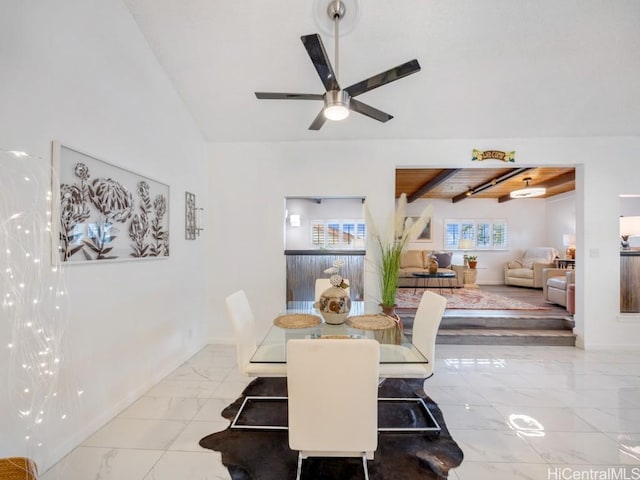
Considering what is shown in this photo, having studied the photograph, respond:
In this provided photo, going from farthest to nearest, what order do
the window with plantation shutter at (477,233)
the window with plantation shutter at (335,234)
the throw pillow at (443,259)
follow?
the window with plantation shutter at (477,233)
the window with plantation shutter at (335,234)
the throw pillow at (443,259)

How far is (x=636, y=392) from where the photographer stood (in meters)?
2.51

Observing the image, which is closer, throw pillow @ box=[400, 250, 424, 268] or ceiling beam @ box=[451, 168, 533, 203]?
ceiling beam @ box=[451, 168, 533, 203]

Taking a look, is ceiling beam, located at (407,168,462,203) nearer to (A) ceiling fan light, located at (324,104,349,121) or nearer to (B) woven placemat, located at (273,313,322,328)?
(A) ceiling fan light, located at (324,104,349,121)

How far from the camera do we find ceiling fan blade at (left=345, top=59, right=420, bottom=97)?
73.5 inches

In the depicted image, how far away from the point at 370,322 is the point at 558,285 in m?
4.36

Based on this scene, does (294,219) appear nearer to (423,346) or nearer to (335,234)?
(335,234)

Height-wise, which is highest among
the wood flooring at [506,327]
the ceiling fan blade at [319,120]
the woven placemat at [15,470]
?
the ceiling fan blade at [319,120]

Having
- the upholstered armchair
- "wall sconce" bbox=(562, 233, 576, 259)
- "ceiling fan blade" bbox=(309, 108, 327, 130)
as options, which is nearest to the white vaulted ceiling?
"ceiling fan blade" bbox=(309, 108, 327, 130)

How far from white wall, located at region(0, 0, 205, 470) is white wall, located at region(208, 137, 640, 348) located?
26.1 inches

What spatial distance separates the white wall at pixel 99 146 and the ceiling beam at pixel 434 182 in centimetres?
404

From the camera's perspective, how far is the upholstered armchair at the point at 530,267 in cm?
676

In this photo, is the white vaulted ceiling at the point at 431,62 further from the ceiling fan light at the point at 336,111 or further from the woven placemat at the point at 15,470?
the woven placemat at the point at 15,470

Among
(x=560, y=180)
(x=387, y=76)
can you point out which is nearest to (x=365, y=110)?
(x=387, y=76)

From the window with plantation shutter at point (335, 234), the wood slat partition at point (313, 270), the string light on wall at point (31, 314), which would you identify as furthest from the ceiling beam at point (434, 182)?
the string light on wall at point (31, 314)
